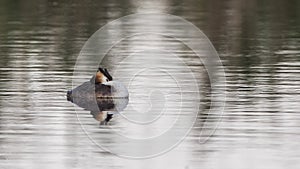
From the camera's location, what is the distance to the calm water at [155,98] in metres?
12.9

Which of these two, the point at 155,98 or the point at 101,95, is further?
the point at 101,95

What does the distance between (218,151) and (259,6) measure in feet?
61.6

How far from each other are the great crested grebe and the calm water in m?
0.19

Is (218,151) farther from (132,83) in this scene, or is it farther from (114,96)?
(132,83)

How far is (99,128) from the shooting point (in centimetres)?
1446

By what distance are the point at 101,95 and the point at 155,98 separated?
910 millimetres

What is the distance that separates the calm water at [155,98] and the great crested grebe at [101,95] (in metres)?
0.19

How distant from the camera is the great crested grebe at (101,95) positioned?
16406 millimetres

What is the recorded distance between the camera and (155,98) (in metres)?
16.5

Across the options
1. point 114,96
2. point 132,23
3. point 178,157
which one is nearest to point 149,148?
point 178,157

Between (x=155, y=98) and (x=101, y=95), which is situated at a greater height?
(x=155, y=98)

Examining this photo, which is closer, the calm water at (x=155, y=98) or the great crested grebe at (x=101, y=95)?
the calm water at (x=155, y=98)

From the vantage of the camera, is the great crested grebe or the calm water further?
the great crested grebe

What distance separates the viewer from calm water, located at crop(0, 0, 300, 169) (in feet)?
42.3
